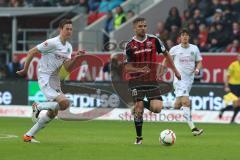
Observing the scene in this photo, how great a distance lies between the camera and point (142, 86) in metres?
15.8

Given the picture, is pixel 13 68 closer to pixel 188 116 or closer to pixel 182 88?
pixel 182 88

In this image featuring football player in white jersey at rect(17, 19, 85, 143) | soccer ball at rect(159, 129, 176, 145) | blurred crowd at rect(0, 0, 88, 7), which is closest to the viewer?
soccer ball at rect(159, 129, 176, 145)

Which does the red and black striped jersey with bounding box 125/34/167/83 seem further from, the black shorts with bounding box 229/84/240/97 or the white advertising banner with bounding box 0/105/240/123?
the black shorts with bounding box 229/84/240/97

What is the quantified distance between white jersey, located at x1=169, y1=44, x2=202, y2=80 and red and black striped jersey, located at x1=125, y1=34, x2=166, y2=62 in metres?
4.52

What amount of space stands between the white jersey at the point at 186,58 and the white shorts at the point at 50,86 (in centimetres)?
504

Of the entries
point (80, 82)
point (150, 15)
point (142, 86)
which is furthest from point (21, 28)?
point (142, 86)

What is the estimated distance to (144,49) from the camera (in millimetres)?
15578

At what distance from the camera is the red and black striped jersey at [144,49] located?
15586mm

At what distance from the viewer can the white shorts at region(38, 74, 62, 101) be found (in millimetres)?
15750

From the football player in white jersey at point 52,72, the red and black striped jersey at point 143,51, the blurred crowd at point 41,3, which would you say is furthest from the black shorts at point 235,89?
the blurred crowd at point 41,3

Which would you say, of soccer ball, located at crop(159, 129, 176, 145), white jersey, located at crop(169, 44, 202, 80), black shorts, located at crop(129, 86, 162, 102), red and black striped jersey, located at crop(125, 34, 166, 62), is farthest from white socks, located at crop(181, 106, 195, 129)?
soccer ball, located at crop(159, 129, 176, 145)

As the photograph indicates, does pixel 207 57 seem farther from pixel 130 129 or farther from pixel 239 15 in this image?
pixel 130 129

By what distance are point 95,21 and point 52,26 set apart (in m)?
2.51

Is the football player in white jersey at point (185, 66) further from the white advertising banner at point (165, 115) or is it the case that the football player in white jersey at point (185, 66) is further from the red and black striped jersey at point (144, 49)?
the white advertising banner at point (165, 115)
